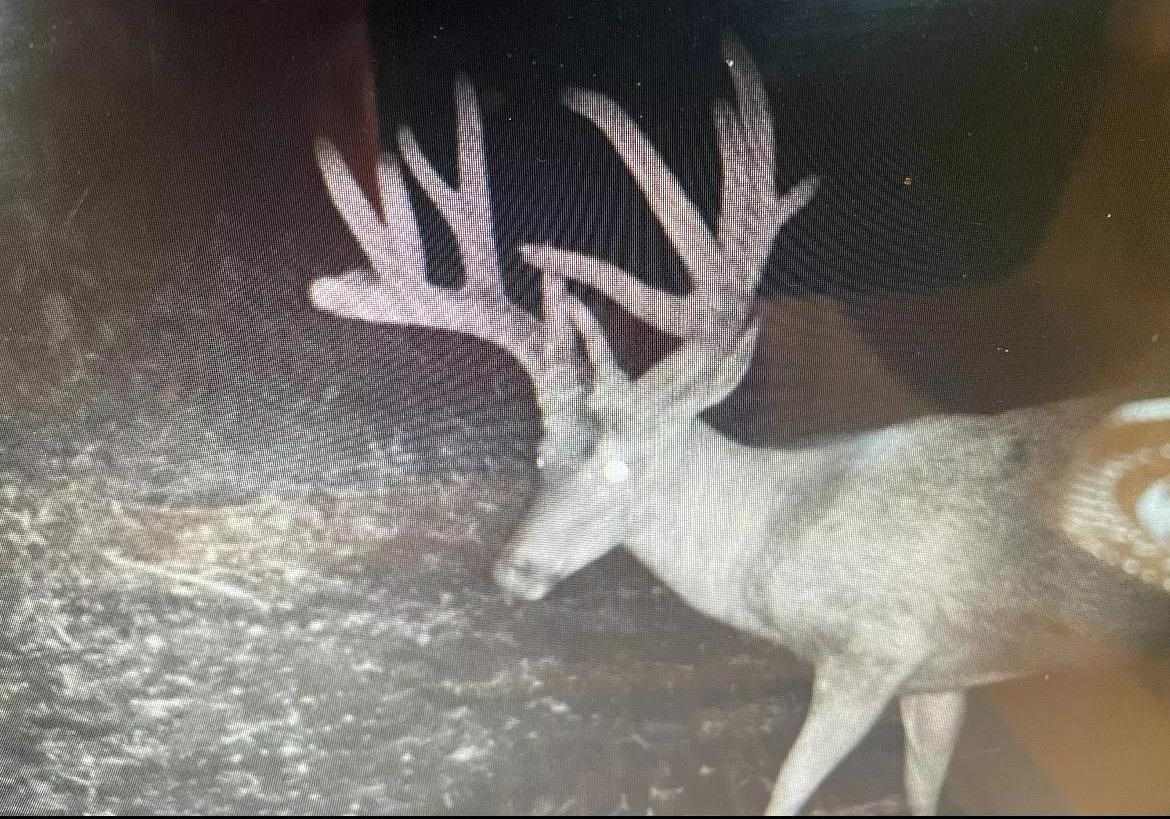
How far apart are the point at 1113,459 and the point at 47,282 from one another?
0.69 meters

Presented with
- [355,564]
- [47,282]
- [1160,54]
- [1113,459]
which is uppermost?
[47,282]

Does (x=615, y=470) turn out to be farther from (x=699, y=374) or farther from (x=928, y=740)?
(x=928, y=740)

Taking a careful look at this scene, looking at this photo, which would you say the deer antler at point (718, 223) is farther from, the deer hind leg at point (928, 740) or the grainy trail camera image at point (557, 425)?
the deer hind leg at point (928, 740)

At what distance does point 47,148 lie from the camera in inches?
25.9

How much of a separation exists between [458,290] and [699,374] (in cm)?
16

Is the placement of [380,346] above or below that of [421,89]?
below

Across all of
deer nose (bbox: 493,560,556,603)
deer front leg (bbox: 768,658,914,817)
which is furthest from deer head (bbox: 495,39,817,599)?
deer front leg (bbox: 768,658,914,817)

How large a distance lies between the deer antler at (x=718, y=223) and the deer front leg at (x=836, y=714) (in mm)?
215

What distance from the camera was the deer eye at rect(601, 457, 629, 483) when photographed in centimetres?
62

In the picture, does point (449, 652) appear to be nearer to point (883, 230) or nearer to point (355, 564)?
point (355, 564)

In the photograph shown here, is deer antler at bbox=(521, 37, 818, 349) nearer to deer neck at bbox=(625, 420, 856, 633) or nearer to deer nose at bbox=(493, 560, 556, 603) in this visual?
deer neck at bbox=(625, 420, 856, 633)

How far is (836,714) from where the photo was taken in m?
0.60

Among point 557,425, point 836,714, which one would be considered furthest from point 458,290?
point 836,714

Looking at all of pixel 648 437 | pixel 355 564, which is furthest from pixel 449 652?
pixel 648 437
